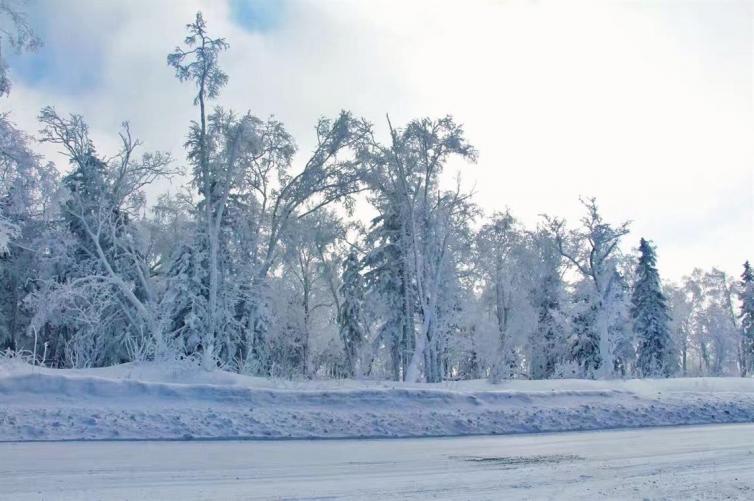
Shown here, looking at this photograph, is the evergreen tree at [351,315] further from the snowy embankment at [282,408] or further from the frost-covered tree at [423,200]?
the snowy embankment at [282,408]

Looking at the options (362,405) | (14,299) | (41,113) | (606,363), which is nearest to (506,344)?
(606,363)

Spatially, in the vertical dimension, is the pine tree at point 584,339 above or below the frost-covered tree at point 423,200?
below

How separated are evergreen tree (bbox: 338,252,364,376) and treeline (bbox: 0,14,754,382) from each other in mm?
140

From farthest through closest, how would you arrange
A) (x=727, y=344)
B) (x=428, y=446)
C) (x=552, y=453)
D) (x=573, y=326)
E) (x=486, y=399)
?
(x=727, y=344)
(x=573, y=326)
(x=486, y=399)
(x=428, y=446)
(x=552, y=453)

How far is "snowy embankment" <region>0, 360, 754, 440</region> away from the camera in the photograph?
520 inches

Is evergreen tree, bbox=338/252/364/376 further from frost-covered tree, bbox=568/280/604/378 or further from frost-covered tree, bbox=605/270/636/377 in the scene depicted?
frost-covered tree, bbox=605/270/636/377

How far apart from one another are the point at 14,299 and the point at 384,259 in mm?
20651

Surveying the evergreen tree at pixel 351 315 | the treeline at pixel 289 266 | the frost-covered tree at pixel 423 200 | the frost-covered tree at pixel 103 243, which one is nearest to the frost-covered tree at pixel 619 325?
the treeline at pixel 289 266

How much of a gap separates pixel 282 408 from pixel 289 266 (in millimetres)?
27599

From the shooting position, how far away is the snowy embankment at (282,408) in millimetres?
13203

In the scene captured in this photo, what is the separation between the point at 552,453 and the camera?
11.1 meters

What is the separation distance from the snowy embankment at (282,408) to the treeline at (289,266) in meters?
4.56

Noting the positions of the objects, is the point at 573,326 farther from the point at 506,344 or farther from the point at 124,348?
the point at 124,348

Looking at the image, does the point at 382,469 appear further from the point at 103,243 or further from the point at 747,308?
the point at 747,308
